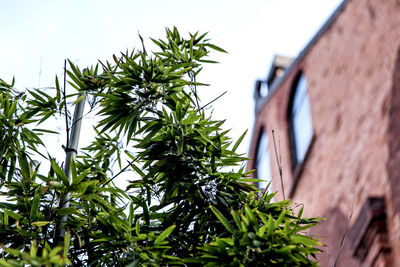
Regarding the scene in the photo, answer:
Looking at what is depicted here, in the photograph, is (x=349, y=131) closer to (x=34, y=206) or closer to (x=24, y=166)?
(x=24, y=166)

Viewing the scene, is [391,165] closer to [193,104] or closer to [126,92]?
[193,104]

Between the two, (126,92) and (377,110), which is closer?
(126,92)

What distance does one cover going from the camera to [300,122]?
37.4 feet

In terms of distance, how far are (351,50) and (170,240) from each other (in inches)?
261

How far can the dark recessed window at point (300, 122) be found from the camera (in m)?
10.8

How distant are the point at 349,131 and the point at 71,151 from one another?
5.87 m

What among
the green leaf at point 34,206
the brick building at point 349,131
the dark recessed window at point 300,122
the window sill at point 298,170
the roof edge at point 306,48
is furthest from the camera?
the dark recessed window at point 300,122

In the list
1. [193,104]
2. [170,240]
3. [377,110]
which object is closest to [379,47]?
[377,110]

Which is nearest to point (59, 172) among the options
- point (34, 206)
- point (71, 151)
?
point (34, 206)

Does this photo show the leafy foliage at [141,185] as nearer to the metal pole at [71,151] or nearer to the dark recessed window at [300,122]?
the metal pole at [71,151]

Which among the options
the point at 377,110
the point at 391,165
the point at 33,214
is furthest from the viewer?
the point at 377,110

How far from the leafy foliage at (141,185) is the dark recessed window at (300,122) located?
686 cm

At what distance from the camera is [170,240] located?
10.8ft

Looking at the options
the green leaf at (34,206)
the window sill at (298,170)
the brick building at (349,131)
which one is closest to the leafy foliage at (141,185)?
the green leaf at (34,206)
